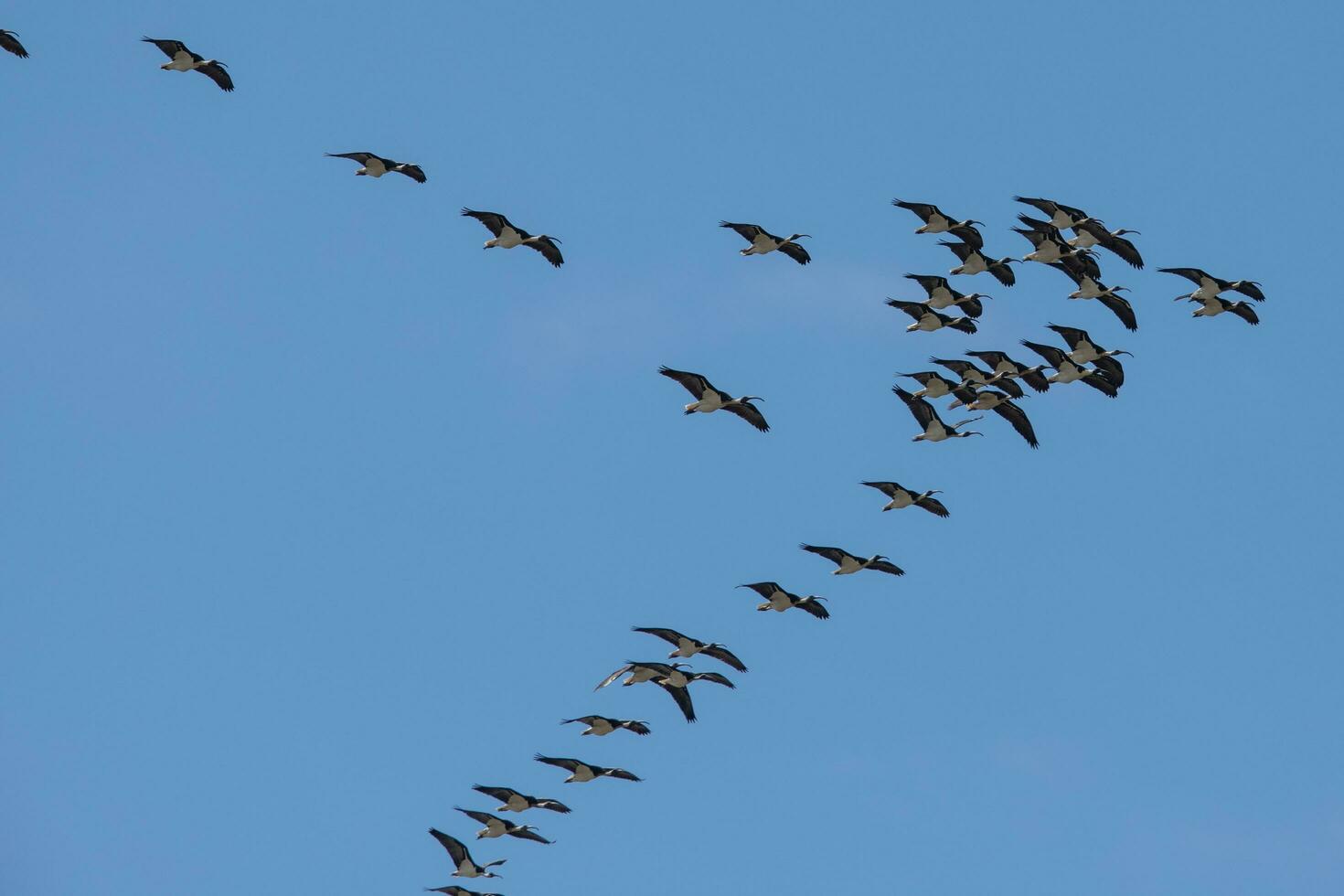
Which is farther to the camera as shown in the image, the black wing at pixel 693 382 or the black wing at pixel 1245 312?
the black wing at pixel 1245 312

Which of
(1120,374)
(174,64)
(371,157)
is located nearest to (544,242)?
(371,157)

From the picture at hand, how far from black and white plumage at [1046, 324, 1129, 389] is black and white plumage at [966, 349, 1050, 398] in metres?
1.22

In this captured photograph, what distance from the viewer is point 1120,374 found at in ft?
346

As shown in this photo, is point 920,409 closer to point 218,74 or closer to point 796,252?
point 796,252

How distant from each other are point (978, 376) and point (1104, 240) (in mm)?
6397

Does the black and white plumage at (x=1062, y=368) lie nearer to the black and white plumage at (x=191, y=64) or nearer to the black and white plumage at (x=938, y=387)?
the black and white plumage at (x=938, y=387)

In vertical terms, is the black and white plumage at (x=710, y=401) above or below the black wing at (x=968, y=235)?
below

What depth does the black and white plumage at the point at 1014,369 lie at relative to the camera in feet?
343

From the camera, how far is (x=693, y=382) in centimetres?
9788

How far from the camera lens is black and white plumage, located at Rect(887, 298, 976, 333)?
341 feet

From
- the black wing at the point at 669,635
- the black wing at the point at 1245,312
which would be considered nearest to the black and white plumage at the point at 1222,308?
the black wing at the point at 1245,312

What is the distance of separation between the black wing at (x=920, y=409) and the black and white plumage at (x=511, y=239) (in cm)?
1198

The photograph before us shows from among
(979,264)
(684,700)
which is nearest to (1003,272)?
(979,264)

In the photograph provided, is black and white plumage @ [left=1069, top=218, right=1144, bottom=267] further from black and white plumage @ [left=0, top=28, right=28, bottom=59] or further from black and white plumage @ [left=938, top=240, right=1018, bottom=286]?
black and white plumage @ [left=0, top=28, right=28, bottom=59]
